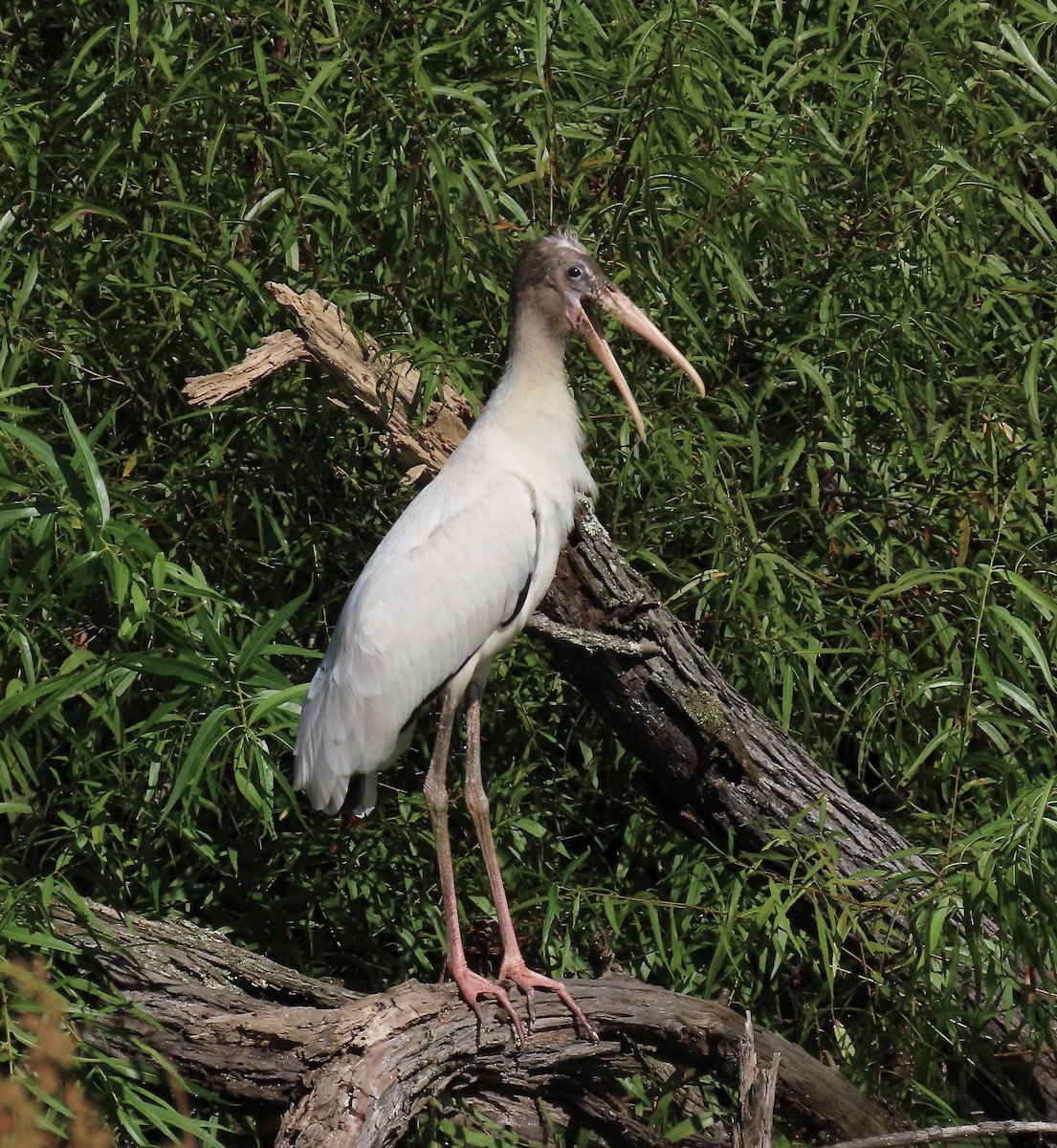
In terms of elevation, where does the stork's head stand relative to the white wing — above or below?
above

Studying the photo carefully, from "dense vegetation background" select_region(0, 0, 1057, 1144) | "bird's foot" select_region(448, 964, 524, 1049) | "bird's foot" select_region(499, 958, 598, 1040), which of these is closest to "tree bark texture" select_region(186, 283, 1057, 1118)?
"dense vegetation background" select_region(0, 0, 1057, 1144)

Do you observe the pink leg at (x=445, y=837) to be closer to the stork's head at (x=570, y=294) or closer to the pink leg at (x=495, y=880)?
the pink leg at (x=495, y=880)

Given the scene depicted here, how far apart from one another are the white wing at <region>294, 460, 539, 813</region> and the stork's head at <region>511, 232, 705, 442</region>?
37 cm

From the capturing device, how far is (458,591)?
10.0ft

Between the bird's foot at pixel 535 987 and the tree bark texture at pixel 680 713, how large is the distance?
1.85ft

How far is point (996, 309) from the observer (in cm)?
372

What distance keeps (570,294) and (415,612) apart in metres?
0.75

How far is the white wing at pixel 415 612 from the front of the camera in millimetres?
3033

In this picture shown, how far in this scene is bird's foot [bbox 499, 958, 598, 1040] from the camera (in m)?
2.75

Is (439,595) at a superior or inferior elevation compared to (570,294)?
inferior

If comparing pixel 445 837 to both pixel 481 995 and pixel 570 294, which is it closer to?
pixel 481 995

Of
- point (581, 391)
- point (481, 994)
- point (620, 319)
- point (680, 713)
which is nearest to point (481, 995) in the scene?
point (481, 994)

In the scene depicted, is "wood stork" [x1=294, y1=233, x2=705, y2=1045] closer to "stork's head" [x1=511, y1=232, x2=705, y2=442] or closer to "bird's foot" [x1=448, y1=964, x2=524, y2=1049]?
"stork's head" [x1=511, y1=232, x2=705, y2=442]

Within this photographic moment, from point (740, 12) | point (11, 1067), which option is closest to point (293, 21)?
point (740, 12)
